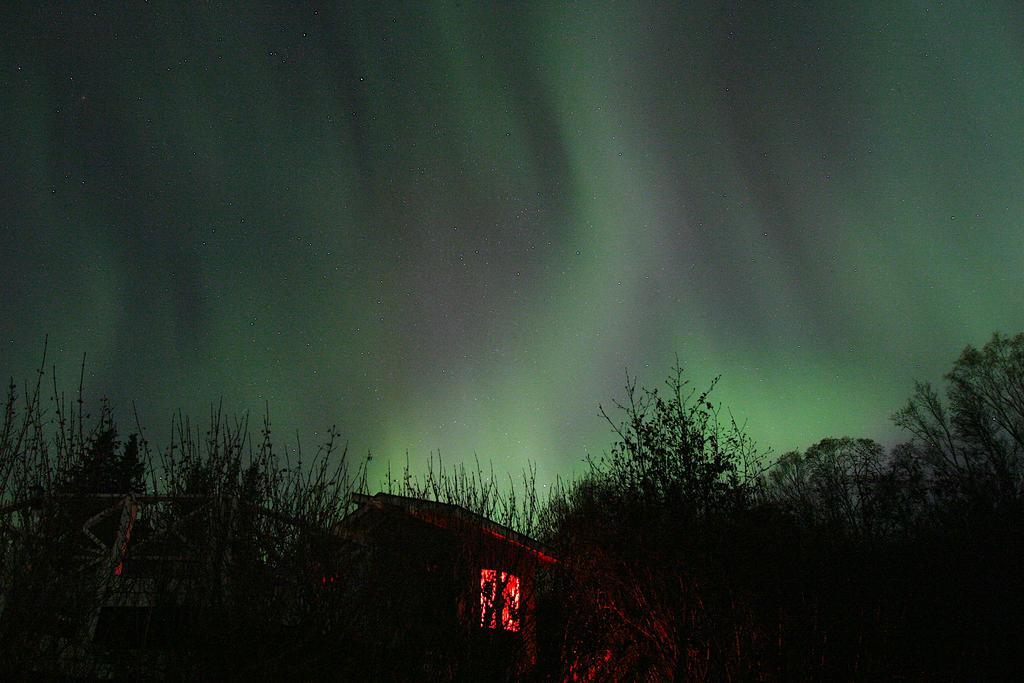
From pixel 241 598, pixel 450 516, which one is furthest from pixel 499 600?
pixel 241 598

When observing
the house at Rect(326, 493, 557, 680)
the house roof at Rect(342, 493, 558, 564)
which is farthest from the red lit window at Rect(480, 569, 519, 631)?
the house roof at Rect(342, 493, 558, 564)

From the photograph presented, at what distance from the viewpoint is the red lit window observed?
25.3 ft

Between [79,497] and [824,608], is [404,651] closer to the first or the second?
[79,497]

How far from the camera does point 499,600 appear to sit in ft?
25.6

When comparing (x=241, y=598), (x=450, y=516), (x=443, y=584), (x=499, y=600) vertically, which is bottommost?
(x=241, y=598)

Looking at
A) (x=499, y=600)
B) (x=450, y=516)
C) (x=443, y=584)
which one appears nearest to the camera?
(x=443, y=584)

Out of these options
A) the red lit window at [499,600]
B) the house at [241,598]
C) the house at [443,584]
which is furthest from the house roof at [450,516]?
the house at [241,598]

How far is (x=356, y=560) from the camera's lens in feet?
22.3

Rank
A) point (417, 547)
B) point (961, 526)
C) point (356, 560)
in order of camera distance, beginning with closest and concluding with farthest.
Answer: point (356, 560), point (417, 547), point (961, 526)

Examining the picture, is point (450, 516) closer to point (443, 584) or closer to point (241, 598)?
point (443, 584)

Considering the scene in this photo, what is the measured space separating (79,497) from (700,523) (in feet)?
39.6

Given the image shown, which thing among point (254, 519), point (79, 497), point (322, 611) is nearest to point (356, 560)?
point (322, 611)

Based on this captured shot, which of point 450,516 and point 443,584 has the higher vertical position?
point 450,516

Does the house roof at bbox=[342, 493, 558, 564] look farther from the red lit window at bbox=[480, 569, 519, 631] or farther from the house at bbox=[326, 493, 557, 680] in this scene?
the red lit window at bbox=[480, 569, 519, 631]
